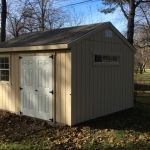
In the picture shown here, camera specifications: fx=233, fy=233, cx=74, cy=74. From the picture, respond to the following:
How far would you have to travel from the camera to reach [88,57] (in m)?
7.79

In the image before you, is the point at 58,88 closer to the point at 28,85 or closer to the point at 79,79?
the point at 79,79

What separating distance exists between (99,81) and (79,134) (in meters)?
2.37

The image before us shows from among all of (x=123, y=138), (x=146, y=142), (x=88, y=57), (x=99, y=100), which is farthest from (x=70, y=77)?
(x=146, y=142)

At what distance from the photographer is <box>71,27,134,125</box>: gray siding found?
24.2 feet

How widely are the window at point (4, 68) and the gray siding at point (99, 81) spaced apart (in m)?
3.31

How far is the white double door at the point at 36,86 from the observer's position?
7.66 meters

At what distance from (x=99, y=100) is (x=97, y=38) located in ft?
7.20

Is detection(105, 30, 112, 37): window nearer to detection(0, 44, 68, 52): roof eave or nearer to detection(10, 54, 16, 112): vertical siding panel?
detection(0, 44, 68, 52): roof eave

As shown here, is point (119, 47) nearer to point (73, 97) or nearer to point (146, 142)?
point (73, 97)

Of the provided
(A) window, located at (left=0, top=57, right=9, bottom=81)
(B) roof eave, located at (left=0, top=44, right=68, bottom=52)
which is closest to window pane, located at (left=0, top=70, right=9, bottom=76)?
(A) window, located at (left=0, top=57, right=9, bottom=81)

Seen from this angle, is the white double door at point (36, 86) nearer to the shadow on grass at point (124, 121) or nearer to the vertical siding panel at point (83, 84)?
the vertical siding panel at point (83, 84)

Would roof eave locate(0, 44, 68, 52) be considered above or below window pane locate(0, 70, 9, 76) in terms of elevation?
above

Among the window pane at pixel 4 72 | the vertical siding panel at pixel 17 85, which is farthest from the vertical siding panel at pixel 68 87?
the window pane at pixel 4 72

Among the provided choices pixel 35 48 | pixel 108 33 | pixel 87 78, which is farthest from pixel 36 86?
pixel 108 33
